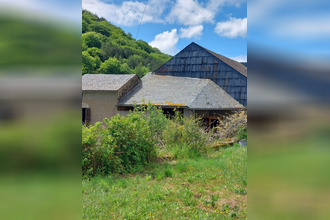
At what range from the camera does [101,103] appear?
51.8 feet

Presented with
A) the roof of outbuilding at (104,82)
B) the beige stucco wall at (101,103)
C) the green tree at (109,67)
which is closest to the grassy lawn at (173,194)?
the beige stucco wall at (101,103)

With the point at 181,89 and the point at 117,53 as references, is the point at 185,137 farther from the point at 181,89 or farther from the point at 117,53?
the point at 117,53

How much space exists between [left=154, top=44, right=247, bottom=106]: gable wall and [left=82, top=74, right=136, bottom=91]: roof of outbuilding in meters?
3.28

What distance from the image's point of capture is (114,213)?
3420mm

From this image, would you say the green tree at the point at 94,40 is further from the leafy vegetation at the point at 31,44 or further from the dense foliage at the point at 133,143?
the leafy vegetation at the point at 31,44

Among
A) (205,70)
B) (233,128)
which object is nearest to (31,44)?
(233,128)

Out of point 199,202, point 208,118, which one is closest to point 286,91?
point 199,202

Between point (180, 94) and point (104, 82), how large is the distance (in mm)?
5903

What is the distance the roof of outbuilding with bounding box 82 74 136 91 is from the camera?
52.0ft

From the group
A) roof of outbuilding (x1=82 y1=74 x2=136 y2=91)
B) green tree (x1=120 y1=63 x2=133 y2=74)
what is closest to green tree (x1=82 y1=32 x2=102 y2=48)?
green tree (x1=120 y1=63 x2=133 y2=74)

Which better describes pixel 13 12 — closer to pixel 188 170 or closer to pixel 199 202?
pixel 199 202

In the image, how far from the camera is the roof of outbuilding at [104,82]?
15.8 meters

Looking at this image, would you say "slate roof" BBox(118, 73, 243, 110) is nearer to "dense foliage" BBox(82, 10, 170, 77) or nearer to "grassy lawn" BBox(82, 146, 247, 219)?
"grassy lawn" BBox(82, 146, 247, 219)

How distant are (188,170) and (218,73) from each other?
40.0ft
